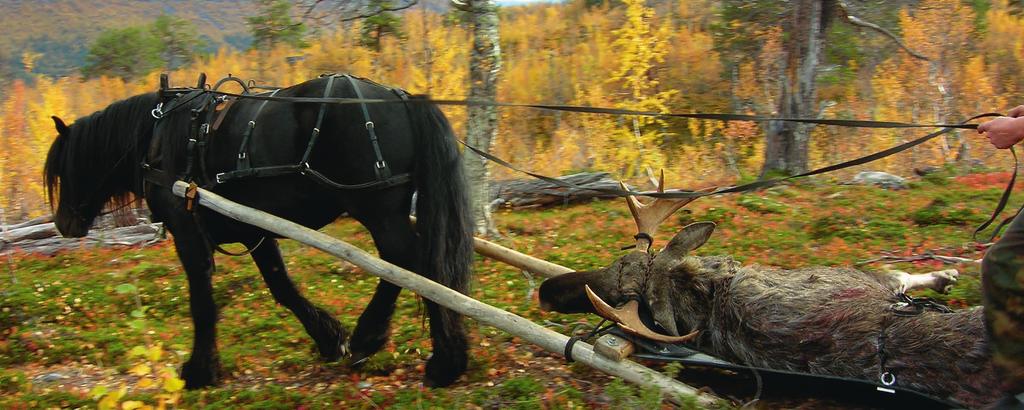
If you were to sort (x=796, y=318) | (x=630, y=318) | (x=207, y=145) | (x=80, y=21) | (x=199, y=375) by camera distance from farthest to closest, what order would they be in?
(x=80, y=21) → (x=199, y=375) → (x=207, y=145) → (x=630, y=318) → (x=796, y=318)

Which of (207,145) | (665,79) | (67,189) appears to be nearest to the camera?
(207,145)

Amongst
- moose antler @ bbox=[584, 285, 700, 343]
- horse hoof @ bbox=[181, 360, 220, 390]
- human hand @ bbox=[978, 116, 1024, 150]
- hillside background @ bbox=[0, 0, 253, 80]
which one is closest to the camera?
human hand @ bbox=[978, 116, 1024, 150]

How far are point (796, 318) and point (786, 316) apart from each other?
0.16 feet

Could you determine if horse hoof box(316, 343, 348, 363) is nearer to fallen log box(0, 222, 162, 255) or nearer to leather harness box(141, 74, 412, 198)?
leather harness box(141, 74, 412, 198)

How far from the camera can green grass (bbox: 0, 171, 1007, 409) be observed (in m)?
4.33

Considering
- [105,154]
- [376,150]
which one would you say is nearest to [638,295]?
[376,150]

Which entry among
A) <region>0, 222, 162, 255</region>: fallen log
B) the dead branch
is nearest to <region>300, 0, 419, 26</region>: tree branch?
<region>0, 222, 162, 255</region>: fallen log

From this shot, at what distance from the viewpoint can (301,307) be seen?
5.16m

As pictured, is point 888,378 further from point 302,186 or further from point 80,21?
point 80,21

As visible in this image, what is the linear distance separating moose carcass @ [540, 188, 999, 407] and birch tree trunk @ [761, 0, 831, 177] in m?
6.56

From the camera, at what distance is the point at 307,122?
437cm

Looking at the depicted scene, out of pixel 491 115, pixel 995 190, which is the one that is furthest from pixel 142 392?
pixel 995 190

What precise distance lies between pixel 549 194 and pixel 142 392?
21.8 feet

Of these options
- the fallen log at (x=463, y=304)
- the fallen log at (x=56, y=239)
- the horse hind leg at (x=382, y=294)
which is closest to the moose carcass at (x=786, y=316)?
the fallen log at (x=463, y=304)
